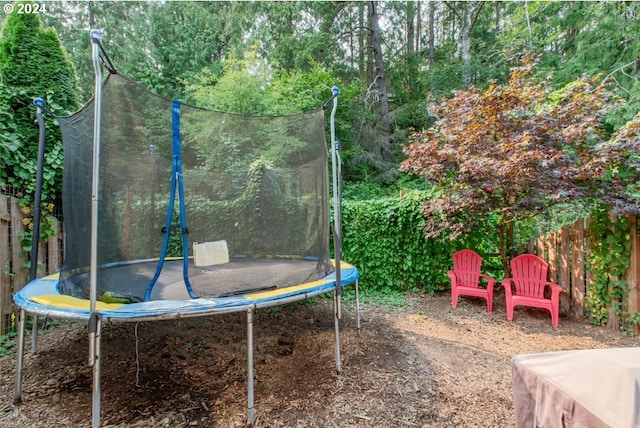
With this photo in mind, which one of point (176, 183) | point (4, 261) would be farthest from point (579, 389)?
point (4, 261)

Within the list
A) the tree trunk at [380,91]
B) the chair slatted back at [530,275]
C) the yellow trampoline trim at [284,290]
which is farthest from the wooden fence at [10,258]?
the tree trunk at [380,91]

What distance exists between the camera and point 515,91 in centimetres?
296

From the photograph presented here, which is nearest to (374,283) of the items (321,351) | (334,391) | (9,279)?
(321,351)

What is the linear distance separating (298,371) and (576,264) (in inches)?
109

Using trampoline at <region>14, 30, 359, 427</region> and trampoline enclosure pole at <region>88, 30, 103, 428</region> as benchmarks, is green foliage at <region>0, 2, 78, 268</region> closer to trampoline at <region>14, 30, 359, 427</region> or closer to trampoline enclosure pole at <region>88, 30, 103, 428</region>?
trampoline at <region>14, 30, 359, 427</region>

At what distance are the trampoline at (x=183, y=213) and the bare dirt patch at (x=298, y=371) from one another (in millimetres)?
230

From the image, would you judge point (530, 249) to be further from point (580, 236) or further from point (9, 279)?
point (9, 279)

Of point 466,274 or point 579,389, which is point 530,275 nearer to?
point 466,274

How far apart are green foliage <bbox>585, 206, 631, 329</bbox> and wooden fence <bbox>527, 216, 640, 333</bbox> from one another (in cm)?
3

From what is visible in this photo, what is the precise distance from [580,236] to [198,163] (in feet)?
11.1

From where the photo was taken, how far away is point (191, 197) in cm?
203

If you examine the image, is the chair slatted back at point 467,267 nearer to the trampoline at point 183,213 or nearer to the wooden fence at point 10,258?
the trampoline at point 183,213

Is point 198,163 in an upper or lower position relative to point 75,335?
upper

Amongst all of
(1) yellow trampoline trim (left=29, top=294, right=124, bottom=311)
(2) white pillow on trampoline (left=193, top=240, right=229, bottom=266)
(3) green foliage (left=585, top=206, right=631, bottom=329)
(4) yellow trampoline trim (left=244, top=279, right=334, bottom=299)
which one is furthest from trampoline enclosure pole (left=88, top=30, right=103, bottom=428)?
(3) green foliage (left=585, top=206, right=631, bottom=329)
